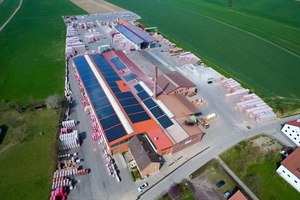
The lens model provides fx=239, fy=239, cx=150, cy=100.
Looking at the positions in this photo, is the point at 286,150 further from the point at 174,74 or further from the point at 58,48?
the point at 58,48

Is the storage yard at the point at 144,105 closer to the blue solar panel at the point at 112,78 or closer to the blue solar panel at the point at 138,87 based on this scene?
the blue solar panel at the point at 138,87

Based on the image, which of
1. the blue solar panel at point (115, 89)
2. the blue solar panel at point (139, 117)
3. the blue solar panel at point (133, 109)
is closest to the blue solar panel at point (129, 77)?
the blue solar panel at point (115, 89)

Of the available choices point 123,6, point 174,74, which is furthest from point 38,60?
point 123,6

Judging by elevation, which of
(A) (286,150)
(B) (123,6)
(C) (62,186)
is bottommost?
(C) (62,186)

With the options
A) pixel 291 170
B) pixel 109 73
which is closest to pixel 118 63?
pixel 109 73

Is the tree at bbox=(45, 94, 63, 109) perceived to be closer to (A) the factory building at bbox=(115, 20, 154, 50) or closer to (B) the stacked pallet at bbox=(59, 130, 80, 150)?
(B) the stacked pallet at bbox=(59, 130, 80, 150)

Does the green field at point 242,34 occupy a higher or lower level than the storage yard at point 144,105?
higher
